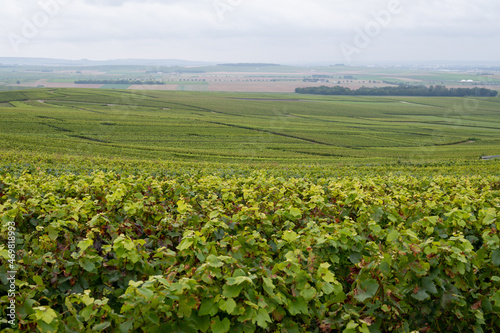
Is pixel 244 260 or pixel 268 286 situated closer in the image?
pixel 268 286

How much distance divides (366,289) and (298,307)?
1157 millimetres

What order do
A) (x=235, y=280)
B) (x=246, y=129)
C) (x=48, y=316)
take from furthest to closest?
1. (x=246, y=129)
2. (x=235, y=280)
3. (x=48, y=316)

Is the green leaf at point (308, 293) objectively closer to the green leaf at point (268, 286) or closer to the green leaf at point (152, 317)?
the green leaf at point (268, 286)

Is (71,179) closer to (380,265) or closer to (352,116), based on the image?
(380,265)

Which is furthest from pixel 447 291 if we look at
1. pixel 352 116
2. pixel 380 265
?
pixel 352 116

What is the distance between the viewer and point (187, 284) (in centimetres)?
509

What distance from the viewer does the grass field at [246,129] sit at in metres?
67.3

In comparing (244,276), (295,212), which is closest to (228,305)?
(244,276)

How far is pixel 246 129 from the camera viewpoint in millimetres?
99500

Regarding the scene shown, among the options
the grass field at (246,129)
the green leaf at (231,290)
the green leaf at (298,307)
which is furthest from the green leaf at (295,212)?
the grass field at (246,129)

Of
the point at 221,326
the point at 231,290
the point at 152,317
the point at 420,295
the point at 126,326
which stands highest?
the point at 231,290

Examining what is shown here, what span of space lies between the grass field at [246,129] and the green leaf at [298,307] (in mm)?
55134

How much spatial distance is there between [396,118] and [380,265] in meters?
138

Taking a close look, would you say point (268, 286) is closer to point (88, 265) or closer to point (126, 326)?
point (126, 326)
